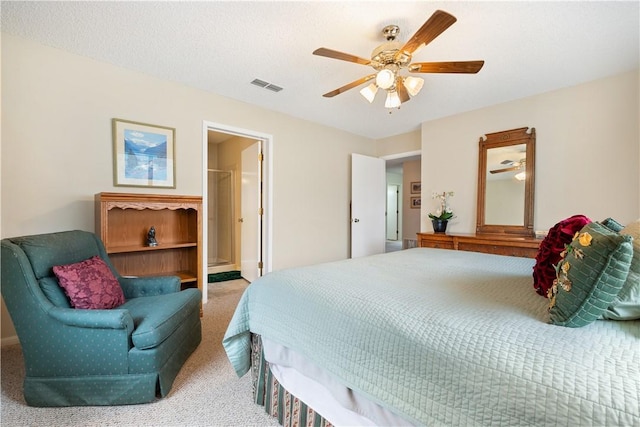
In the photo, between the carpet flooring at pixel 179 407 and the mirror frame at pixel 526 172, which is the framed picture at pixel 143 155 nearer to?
the carpet flooring at pixel 179 407

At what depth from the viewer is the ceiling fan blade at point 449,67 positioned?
1816 millimetres

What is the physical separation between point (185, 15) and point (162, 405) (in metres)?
2.46

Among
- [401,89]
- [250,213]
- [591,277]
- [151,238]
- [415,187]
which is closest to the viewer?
[591,277]

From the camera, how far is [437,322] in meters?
0.88

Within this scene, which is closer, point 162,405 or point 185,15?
point 162,405

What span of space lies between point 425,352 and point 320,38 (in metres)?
2.20

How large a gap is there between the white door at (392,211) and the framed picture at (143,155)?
7253 millimetres

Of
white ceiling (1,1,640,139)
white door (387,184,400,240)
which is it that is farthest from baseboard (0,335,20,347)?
white door (387,184,400,240)

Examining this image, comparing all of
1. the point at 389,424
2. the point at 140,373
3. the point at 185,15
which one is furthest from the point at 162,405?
the point at 185,15

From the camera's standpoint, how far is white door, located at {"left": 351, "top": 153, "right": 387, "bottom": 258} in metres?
4.59

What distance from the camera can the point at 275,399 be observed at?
1.39m

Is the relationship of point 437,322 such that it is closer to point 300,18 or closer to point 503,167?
point 300,18

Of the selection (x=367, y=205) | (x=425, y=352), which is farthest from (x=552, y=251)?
(x=367, y=205)

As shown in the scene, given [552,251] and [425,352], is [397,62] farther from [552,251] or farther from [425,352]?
[425,352]
